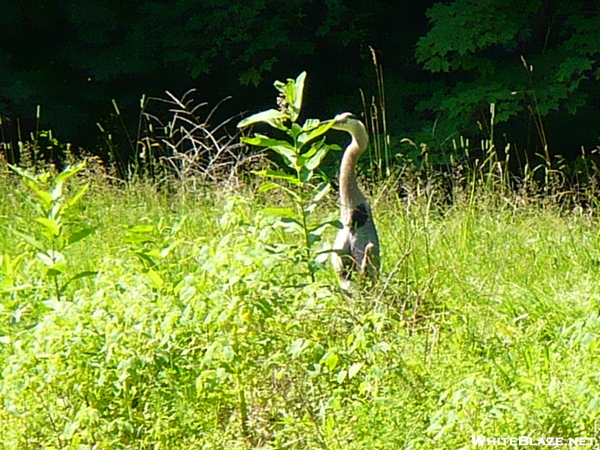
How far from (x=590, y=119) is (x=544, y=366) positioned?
7.22 m

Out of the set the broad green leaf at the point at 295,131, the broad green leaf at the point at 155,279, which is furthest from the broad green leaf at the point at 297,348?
the broad green leaf at the point at 295,131

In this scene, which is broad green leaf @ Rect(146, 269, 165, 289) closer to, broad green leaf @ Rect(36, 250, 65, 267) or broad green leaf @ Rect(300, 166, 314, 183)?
broad green leaf @ Rect(36, 250, 65, 267)

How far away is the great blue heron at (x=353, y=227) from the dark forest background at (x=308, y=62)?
5314mm

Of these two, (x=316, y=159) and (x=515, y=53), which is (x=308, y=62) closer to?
(x=515, y=53)

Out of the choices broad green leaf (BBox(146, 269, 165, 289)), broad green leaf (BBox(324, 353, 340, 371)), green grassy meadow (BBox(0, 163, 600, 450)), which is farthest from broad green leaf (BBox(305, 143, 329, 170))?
broad green leaf (BBox(324, 353, 340, 371))

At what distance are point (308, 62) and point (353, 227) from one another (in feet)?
23.5

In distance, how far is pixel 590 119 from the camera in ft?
33.7

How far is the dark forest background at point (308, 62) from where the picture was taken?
9.72m

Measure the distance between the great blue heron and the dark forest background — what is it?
5.31m

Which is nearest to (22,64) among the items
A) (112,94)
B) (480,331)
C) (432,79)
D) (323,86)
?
(112,94)

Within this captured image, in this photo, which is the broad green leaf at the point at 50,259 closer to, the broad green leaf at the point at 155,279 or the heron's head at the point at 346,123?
the broad green leaf at the point at 155,279

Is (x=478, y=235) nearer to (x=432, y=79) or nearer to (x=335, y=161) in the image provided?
(x=335, y=161)

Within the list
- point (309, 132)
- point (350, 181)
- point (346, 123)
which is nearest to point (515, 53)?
point (346, 123)

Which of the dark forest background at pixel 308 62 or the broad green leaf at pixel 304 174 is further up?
the broad green leaf at pixel 304 174
